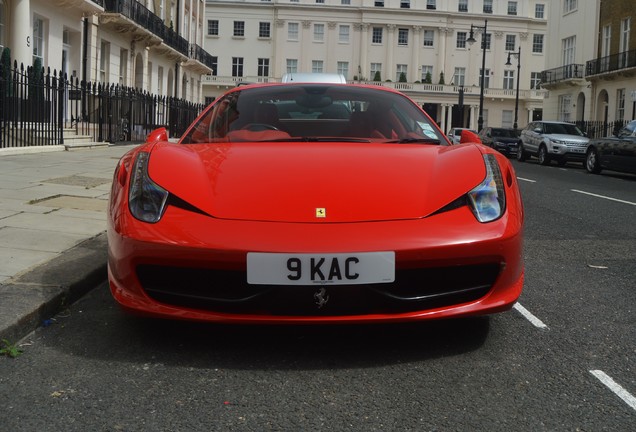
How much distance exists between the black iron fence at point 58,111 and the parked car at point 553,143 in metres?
13.7

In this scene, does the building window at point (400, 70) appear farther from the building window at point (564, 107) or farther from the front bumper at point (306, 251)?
the front bumper at point (306, 251)

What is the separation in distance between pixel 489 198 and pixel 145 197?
160 cm

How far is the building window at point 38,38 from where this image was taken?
19.6 metres

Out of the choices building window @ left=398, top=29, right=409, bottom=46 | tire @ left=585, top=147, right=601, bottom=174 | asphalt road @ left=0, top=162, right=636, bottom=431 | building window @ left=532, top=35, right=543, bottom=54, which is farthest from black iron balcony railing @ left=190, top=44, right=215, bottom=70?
building window @ left=532, top=35, right=543, bottom=54

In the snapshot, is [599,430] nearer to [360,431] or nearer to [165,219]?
[360,431]

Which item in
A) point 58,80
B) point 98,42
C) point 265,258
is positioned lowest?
point 265,258

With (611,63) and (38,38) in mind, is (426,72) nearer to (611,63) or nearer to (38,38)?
(611,63)

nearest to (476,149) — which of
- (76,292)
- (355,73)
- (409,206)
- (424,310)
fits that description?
(409,206)

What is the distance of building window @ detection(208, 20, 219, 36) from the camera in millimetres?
72375

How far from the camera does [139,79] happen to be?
30797 mm

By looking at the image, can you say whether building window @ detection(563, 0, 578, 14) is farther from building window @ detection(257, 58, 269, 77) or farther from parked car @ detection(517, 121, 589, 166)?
building window @ detection(257, 58, 269, 77)

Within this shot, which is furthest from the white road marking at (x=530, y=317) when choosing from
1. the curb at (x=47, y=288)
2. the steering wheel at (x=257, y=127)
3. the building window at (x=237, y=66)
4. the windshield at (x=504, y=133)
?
the building window at (x=237, y=66)

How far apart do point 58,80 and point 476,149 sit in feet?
43.6

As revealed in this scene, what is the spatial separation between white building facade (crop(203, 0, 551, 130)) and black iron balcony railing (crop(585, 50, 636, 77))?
3279 cm
